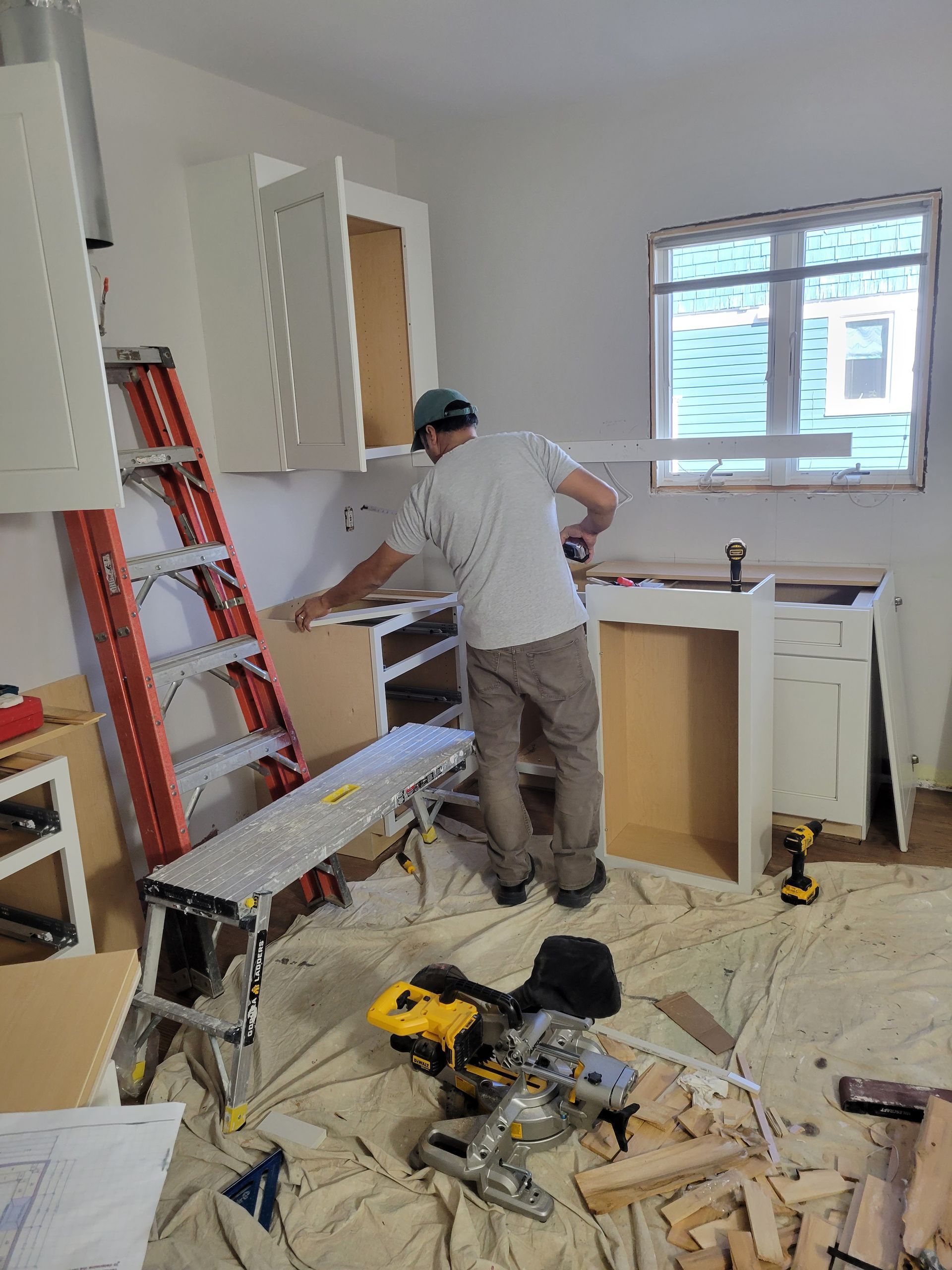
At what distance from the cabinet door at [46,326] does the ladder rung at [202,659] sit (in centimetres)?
57

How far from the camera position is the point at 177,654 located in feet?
8.95

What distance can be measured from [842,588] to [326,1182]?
2567 millimetres

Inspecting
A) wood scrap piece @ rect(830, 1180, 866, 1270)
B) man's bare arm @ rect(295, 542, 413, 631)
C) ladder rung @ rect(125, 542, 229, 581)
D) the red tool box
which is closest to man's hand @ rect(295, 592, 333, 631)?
A: man's bare arm @ rect(295, 542, 413, 631)

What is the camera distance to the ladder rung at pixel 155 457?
2492 mm

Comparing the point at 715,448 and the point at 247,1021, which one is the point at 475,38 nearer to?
the point at 715,448

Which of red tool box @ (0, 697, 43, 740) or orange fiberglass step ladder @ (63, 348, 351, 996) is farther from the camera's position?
orange fiberglass step ladder @ (63, 348, 351, 996)

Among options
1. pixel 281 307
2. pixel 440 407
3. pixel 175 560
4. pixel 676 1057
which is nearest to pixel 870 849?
pixel 676 1057

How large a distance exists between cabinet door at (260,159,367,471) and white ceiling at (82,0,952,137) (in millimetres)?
399

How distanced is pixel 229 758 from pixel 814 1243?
1.81m

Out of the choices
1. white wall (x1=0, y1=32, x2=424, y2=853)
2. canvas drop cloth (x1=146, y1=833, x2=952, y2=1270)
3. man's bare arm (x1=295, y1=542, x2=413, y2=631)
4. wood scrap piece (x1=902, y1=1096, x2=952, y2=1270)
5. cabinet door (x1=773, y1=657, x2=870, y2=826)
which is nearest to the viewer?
wood scrap piece (x1=902, y1=1096, x2=952, y2=1270)

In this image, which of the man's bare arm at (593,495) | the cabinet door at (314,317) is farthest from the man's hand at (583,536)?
the cabinet door at (314,317)

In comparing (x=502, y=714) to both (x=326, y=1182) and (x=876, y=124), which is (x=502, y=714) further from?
(x=876, y=124)

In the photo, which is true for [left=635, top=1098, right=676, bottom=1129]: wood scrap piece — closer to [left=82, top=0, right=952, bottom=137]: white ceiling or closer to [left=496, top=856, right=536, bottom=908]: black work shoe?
[left=496, top=856, right=536, bottom=908]: black work shoe

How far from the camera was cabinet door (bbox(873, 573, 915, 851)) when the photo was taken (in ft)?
9.87
